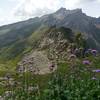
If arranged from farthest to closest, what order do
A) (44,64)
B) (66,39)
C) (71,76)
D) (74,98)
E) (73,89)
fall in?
(66,39) → (44,64) → (71,76) → (73,89) → (74,98)

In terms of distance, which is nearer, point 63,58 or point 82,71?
point 82,71

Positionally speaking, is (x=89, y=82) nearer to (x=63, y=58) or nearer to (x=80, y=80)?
(x=80, y=80)

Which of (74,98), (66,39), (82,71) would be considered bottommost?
(74,98)

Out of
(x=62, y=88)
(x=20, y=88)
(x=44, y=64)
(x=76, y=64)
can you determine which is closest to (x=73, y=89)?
(x=62, y=88)

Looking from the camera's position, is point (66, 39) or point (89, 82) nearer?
point (89, 82)

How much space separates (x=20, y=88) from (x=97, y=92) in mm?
4008

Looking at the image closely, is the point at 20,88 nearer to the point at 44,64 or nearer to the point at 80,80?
the point at 80,80

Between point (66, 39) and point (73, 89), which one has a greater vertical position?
point (66, 39)

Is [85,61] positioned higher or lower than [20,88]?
higher

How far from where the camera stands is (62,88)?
587 inches

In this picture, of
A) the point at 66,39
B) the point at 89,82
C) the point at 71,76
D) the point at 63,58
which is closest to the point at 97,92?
the point at 89,82

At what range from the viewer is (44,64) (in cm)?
9938

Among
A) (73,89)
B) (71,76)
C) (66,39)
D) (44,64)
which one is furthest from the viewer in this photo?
(66,39)

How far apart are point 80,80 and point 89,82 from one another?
0.57 metres
